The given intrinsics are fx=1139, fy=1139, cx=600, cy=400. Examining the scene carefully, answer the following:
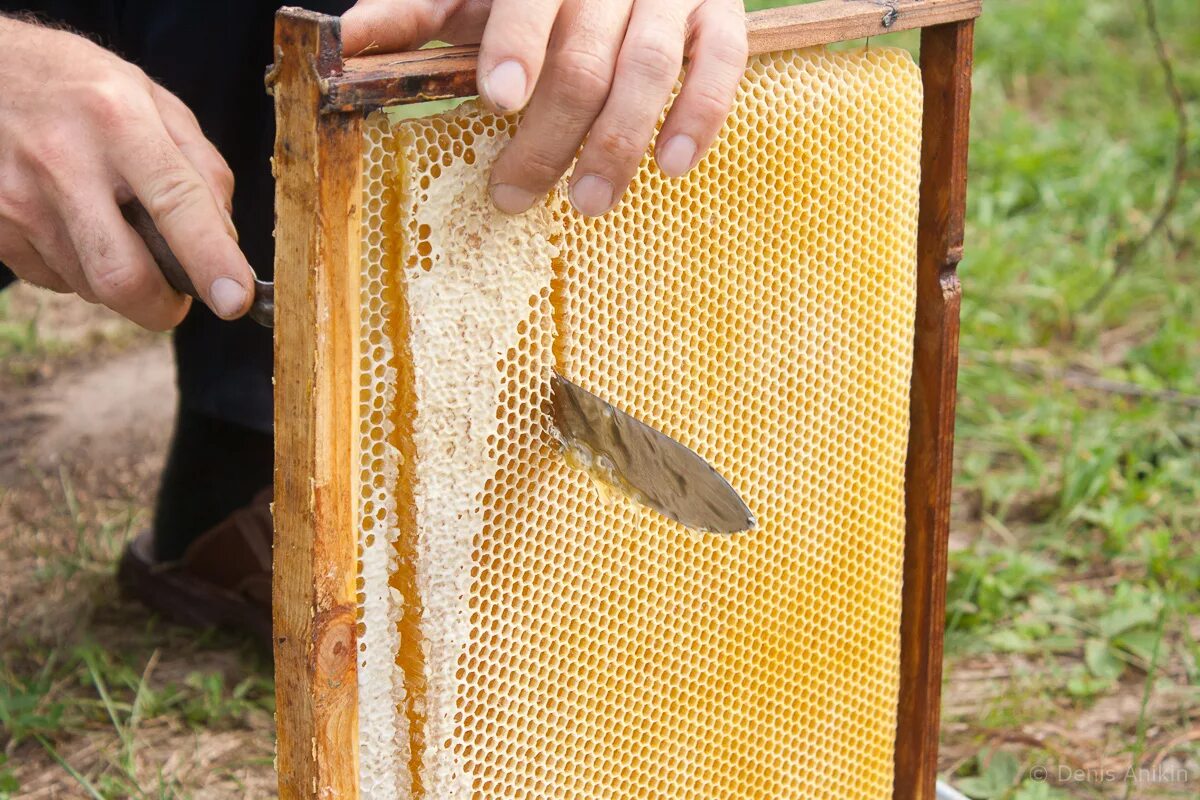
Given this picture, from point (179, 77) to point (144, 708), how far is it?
3.49ft

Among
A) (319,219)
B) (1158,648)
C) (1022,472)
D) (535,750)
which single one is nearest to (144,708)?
(535,750)

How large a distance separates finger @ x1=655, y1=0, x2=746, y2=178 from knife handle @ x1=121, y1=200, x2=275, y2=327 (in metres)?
0.40

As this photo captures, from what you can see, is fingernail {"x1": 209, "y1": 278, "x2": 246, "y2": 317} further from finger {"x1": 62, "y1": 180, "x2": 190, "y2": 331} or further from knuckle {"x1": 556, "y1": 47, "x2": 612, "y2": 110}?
knuckle {"x1": 556, "y1": 47, "x2": 612, "y2": 110}

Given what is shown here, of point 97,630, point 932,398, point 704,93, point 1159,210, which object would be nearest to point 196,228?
point 704,93

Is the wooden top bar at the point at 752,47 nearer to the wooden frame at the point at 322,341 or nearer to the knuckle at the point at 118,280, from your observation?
the wooden frame at the point at 322,341

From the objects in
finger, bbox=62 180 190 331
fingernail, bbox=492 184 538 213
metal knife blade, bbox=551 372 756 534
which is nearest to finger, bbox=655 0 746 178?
fingernail, bbox=492 184 538 213

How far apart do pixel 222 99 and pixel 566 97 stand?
3.67ft

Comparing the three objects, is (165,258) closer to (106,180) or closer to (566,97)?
(106,180)

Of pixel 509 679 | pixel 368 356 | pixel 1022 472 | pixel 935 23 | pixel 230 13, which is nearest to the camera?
pixel 368 356

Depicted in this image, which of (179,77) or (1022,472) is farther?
(1022,472)

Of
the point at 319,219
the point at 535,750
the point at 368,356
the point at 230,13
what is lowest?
Answer: the point at 535,750

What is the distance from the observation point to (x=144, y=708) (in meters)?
1.93

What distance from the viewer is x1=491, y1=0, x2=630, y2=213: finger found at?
1.03 m

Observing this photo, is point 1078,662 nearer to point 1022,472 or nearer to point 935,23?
point 1022,472
